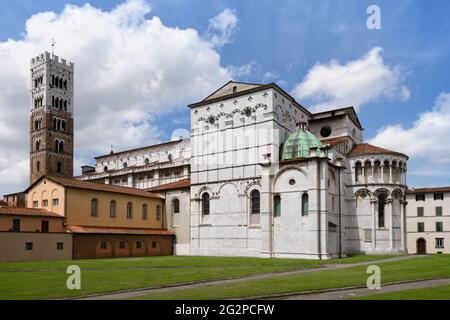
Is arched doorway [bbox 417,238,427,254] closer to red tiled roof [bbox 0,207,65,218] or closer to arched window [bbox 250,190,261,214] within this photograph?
arched window [bbox 250,190,261,214]

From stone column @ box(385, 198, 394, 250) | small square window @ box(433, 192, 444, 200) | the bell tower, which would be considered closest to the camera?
stone column @ box(385, 198, 394, 250)

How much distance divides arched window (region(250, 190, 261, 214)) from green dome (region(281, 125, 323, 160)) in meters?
5.05

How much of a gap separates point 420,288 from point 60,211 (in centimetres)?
3911

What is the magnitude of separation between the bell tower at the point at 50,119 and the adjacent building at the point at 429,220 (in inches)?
2685

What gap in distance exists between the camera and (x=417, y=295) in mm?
17375

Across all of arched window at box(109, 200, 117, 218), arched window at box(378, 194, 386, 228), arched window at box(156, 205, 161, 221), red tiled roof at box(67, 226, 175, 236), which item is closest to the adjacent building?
arched window at box(378, 194, 386, 228)

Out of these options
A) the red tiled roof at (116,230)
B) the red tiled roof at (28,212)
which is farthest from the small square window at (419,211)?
the red tiled roof at (28,212)

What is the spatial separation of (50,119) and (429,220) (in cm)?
7527

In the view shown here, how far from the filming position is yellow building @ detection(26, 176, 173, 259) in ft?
160

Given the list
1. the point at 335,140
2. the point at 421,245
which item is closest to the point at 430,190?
the point at 421,245

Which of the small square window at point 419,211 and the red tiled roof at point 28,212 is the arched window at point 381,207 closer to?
the small square window at point 419,211

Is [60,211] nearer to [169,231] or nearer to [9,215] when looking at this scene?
[9,215]

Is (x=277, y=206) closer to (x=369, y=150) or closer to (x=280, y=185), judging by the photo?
(x=280, y=185)

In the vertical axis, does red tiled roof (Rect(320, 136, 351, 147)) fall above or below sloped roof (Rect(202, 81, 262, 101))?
below
